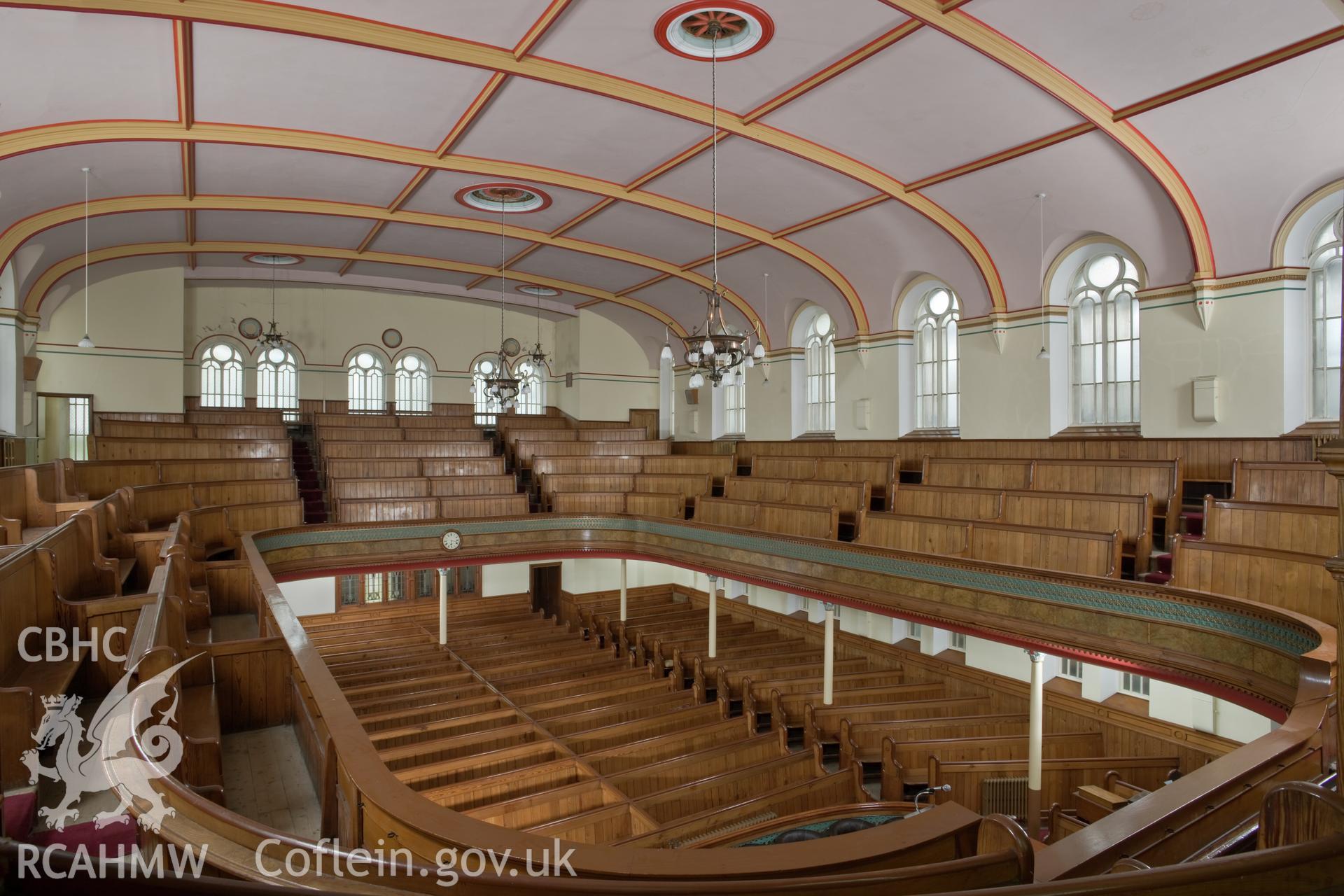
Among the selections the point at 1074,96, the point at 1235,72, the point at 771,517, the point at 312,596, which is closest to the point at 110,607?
the point at 1074,96

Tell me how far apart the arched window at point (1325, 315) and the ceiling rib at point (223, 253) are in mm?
11496

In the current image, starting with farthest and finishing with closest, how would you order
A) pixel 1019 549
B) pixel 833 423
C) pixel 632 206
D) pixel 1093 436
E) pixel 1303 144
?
pixel 833 423
pixel 632 206
pixel 1093 436
pixel 1019 549
pixel 1303 144

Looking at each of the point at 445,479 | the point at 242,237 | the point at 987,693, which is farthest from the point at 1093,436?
the point at 242,237

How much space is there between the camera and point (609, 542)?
42.1 feet

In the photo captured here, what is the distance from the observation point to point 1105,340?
32.1 ft

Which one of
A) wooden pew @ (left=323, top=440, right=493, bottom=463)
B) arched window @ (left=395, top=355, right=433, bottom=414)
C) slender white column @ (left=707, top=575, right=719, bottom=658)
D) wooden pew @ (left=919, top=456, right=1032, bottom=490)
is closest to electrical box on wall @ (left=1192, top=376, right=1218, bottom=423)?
wooden pew @ (left=919, top=456, right=1032, bottom=490)

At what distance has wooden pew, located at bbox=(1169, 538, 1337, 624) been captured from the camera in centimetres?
524

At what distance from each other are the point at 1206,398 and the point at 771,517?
5045 millimetres

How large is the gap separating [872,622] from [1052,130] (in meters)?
7.02

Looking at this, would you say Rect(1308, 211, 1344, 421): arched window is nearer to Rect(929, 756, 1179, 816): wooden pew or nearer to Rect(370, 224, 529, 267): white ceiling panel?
Rect(929, 756, 1179, 816): wooden pew

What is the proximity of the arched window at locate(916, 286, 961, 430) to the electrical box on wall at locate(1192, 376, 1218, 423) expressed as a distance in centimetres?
344

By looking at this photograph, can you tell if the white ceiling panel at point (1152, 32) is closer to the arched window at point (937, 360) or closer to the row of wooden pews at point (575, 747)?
the arched window at point (937, 360)

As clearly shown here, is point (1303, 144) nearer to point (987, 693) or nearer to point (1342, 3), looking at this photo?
point (1342, 3)

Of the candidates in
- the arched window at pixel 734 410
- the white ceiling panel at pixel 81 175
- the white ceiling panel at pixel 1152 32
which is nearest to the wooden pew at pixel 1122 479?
the white ceiling panel at pixel 1152 32
